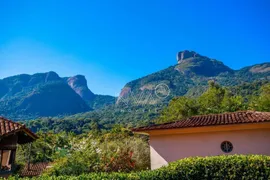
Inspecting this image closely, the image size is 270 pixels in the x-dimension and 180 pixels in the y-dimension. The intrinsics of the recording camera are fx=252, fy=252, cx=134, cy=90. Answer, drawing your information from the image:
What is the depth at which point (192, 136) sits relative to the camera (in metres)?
11.3

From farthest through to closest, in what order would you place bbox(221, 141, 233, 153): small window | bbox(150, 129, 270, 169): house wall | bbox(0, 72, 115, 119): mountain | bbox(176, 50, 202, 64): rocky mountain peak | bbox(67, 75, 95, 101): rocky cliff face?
bbox(67, 75, 95, 101): rocky cliff face, bbox(176, 50, 202, 64): rocky mountain peak, bbox(0, 72, 115, 119): mountain, bbox(221, 141, 233, 153): small window, bbox(150, 129, 270, 169): house wall

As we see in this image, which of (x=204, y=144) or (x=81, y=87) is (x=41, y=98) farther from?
(x=204, y=144)

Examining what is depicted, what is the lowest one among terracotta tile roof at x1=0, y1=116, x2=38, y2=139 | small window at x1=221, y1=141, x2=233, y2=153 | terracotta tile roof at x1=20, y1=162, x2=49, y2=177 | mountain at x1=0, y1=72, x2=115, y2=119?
terracotta tile roof at x1=20, y1=162, x2=49, y2=177

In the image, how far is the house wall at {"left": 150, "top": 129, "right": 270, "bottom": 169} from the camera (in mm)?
10367

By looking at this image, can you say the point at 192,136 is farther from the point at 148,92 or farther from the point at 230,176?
the point at 148,92

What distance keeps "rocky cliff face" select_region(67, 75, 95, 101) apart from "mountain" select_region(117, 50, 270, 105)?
57435mm

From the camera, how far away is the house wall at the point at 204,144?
10.4 m

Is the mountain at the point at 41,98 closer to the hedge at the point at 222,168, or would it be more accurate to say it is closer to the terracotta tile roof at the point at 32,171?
the terracotta tile roof at the point at 32,171

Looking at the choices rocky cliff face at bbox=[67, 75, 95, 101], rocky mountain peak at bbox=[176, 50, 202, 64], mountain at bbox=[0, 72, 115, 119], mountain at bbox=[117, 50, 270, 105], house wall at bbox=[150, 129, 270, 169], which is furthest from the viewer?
rocky cliff face at bbox=[67, 75, 95, 101]

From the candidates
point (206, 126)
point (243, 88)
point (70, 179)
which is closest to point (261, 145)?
point (206, 126)

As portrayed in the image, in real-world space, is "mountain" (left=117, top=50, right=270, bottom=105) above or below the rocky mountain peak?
below

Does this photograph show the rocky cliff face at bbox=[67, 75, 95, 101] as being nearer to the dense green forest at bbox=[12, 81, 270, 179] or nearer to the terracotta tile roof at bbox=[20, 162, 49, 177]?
the dense green forest at bbox=[12, 81, 270, 179]

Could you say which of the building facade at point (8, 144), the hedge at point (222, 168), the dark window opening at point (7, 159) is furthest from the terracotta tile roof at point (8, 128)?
the hedge at point (222, 168)

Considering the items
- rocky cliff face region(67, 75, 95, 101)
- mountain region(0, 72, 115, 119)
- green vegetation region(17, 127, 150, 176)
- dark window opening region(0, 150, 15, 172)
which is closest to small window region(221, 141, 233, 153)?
green vegetation region(17, 127, 150, 176)
